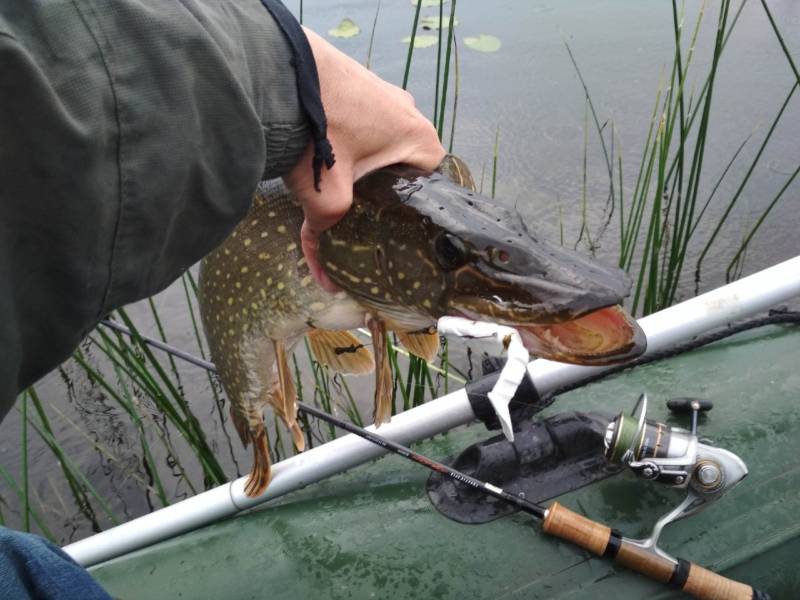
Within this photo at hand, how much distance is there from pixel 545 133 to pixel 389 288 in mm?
3336

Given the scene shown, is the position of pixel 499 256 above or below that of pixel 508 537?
above

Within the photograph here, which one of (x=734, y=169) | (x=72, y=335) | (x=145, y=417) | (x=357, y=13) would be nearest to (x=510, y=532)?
(x=72, y=335)

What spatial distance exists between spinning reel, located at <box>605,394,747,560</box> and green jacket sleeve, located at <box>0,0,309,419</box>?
0.79 m

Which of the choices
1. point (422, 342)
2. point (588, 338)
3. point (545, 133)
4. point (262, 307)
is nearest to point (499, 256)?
point (588, 338)

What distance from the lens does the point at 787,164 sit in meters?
3.55

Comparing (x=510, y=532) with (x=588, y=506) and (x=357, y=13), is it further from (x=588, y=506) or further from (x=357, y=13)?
(x=357, y=13)

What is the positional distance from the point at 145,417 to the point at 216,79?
229cm

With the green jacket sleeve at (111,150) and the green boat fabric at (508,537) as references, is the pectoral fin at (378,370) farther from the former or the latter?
the green jacket sleeve at (111,150)

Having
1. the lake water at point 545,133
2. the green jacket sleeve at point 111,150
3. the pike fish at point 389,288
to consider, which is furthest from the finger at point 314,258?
the lake water at point 545,133

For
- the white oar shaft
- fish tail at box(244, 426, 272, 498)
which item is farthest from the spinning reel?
fish tail at box(244, 426, 272, 498)

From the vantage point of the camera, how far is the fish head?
33.0 inches

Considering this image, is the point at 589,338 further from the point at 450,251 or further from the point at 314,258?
the point at 314,258

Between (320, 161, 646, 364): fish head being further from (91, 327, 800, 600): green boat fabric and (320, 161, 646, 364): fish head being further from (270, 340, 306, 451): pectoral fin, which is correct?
(91, 327, 800, 600): green boat fabric

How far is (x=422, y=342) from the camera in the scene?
1.29 meters
